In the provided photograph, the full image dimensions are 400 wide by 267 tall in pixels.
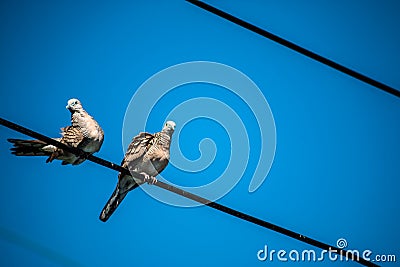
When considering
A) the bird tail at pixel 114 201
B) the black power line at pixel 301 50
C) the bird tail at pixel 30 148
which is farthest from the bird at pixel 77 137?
the black power line at pixel 301 50

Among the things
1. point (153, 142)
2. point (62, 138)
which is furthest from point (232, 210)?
point (62, 138)

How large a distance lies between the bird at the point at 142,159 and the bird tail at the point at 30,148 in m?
1.04

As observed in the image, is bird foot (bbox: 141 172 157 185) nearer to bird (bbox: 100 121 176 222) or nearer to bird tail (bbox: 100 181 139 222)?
bird (bbox: 100 121 176 222)

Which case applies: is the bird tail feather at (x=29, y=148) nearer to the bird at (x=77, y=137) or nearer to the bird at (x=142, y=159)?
the bird at (x=77, y=137)

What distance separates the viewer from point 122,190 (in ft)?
25.2

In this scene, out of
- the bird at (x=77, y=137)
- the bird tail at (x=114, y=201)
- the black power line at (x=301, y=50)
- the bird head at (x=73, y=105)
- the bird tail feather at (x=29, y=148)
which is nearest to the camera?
the black power line at (x=301, y=50)

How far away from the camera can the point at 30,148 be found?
6.77m

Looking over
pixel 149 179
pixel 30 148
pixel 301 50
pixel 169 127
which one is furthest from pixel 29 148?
pixel 301 50

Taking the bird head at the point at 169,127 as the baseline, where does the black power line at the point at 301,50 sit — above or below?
below

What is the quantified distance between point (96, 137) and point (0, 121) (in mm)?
2545

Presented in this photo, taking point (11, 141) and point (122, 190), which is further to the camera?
point (122, 190)

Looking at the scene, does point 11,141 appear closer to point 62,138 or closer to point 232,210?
point 62,138

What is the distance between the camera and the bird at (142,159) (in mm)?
7398

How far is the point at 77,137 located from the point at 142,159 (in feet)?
2.97
